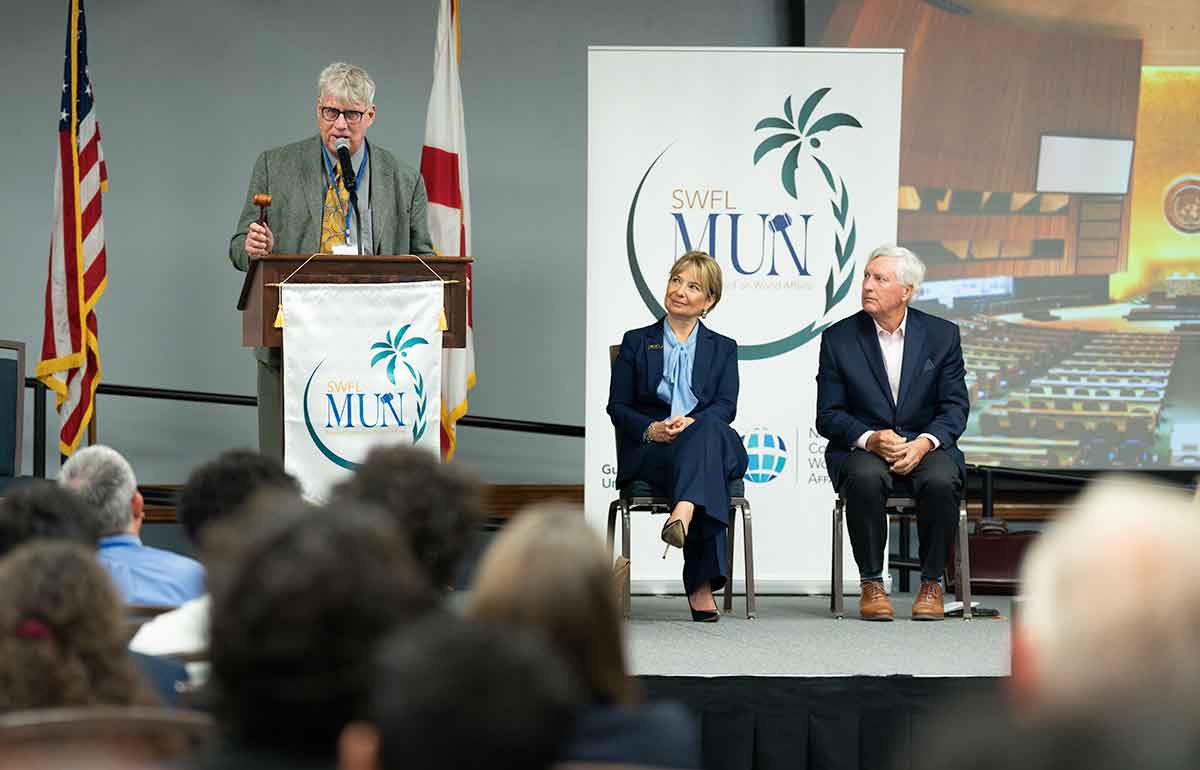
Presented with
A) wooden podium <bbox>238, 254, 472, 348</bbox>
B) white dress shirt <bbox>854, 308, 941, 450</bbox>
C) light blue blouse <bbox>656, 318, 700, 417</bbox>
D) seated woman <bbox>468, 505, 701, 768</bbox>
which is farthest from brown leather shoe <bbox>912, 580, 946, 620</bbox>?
Result: seated woman <bbox>468, 505, 701, 768</bbox>

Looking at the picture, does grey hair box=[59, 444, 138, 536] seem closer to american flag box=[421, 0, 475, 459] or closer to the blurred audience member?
the blurred audience member

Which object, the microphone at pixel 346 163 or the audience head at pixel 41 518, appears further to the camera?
the microphone at pixel 346 163

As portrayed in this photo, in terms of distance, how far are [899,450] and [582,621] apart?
12.4ft

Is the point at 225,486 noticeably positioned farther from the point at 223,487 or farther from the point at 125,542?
the point at 125,542

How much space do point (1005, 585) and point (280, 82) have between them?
4.14 meters

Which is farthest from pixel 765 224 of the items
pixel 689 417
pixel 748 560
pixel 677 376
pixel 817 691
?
pixel 817 691

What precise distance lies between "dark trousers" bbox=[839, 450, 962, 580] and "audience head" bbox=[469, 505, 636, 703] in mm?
3660

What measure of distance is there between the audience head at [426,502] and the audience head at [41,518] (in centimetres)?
45

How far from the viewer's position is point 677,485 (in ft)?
16.7

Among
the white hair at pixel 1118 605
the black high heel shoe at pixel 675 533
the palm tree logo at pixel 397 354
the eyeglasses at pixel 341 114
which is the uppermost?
the eyeglasses at pixel 341 114

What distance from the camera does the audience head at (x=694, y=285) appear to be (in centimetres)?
532

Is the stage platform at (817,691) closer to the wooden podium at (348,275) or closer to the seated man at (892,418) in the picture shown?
the seated man at (892,418)

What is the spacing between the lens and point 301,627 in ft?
4.54

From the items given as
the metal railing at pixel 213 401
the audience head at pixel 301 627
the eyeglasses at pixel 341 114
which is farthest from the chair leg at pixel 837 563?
the audience head at pixel 301 627
